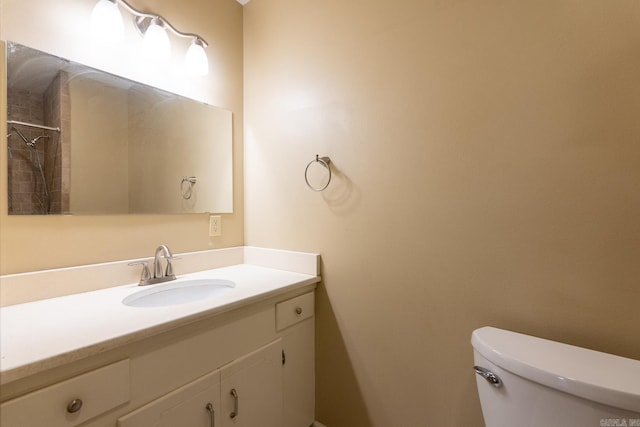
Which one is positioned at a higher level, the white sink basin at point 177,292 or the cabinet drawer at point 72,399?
the white sink basin at point 177,292

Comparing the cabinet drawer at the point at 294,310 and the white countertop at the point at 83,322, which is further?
the cabinet drawer at the point at 294,310

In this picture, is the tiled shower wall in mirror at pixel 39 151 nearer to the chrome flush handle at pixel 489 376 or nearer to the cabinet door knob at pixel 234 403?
the cabinet door knob at pixel 234 403

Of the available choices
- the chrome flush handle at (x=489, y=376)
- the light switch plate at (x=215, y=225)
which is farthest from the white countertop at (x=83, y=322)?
A: the chrome flush handle at (x=489, y=376)

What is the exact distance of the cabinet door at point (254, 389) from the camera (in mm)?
1021

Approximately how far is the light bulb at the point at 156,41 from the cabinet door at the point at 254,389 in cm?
141

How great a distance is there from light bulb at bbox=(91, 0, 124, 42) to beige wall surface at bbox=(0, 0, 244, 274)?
37mm

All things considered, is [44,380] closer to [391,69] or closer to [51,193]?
[51,193]

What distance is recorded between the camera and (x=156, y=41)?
4.29 ft

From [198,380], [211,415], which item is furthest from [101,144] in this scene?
[211,415]

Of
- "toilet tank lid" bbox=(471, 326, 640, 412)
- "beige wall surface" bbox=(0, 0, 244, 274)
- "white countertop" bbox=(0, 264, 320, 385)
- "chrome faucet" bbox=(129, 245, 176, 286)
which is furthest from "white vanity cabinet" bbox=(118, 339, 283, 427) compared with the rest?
"toilet tank lid" bbox=(471, 326, 640, 412)

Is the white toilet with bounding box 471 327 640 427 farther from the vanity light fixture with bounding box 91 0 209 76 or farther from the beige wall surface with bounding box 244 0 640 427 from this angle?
the vanity light fixture with bounding box 91 0 209 76

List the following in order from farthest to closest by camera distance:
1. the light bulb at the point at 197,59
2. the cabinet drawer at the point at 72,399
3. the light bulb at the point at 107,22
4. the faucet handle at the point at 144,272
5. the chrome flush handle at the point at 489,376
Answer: the light bulb at the point at 197,59 → the faucet handle at the point at 144,272 → the light bulb at the point at 107,22 → the chrome flush handle at the point at 489,376 → the cabinet drawer at the point at 72,399

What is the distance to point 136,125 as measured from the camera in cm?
131

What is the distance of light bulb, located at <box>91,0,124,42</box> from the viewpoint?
1.14m
